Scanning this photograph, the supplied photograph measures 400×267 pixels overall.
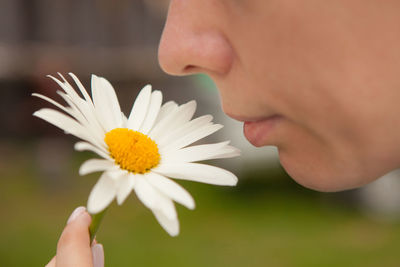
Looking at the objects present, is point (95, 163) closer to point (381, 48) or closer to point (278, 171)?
point (381, 48)

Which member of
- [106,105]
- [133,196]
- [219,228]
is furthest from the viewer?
[133,196]

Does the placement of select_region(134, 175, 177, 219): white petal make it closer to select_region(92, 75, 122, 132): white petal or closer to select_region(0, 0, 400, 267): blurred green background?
select_region(92, 75, 122, 132): white petal

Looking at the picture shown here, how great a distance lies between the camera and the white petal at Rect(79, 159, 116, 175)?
1.01ft

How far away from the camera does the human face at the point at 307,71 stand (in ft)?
1.18

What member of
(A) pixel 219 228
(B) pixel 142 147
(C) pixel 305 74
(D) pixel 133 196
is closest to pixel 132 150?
(B) pixel 142 147

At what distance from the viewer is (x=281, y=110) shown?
403mm

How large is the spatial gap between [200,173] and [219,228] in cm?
230

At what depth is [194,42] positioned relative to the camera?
42 cm

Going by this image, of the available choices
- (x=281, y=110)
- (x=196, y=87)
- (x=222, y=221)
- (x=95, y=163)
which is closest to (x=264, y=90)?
(x=281, y=110)

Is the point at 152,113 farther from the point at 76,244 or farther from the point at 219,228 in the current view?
the point at 219,228

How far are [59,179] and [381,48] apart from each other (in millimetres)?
2954

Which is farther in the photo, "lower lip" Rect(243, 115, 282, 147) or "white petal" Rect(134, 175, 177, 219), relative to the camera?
"lower lip" Rect(243, 115, 282, 147)

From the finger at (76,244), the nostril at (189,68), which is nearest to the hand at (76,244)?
the finger at (76,244)

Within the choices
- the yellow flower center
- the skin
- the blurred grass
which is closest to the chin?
the skin
